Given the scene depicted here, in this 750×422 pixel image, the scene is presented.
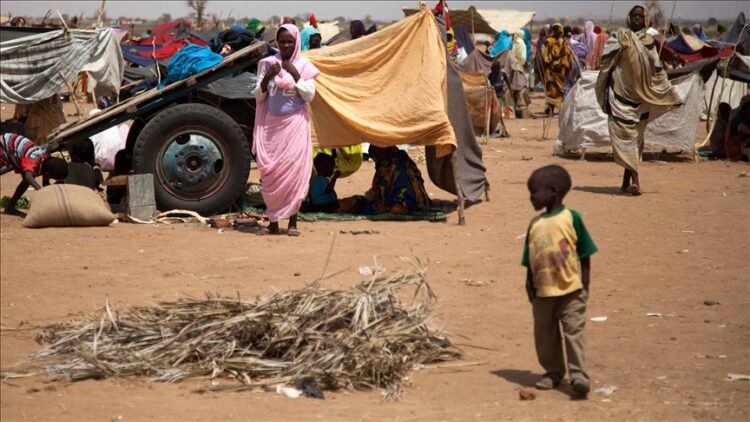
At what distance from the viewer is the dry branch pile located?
5094mm

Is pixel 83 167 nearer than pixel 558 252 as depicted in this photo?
No

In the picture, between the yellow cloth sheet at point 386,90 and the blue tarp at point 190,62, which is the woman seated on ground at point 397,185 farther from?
the blue tarp at point 190,62

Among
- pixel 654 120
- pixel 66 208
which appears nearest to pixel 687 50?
pixel 654 120

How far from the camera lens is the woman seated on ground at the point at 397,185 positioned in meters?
9.96

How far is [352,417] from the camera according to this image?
463cm

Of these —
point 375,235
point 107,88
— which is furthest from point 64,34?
point 375,235

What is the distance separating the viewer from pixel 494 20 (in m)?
34.4

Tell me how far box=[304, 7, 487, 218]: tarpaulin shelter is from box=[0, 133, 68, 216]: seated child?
2238 mm

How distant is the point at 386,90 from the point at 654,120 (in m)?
5.74

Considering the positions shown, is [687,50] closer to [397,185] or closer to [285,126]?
[397,185]

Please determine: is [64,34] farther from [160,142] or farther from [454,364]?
[454,364]

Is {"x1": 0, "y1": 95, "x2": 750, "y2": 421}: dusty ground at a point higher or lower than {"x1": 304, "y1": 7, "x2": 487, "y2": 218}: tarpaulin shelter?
lower

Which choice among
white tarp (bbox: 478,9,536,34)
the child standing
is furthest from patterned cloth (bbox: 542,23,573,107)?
the child standing

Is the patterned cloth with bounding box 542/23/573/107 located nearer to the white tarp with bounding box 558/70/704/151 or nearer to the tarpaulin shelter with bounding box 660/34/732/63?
the tarpaulin shelter with bounding box 660/34/732/63
